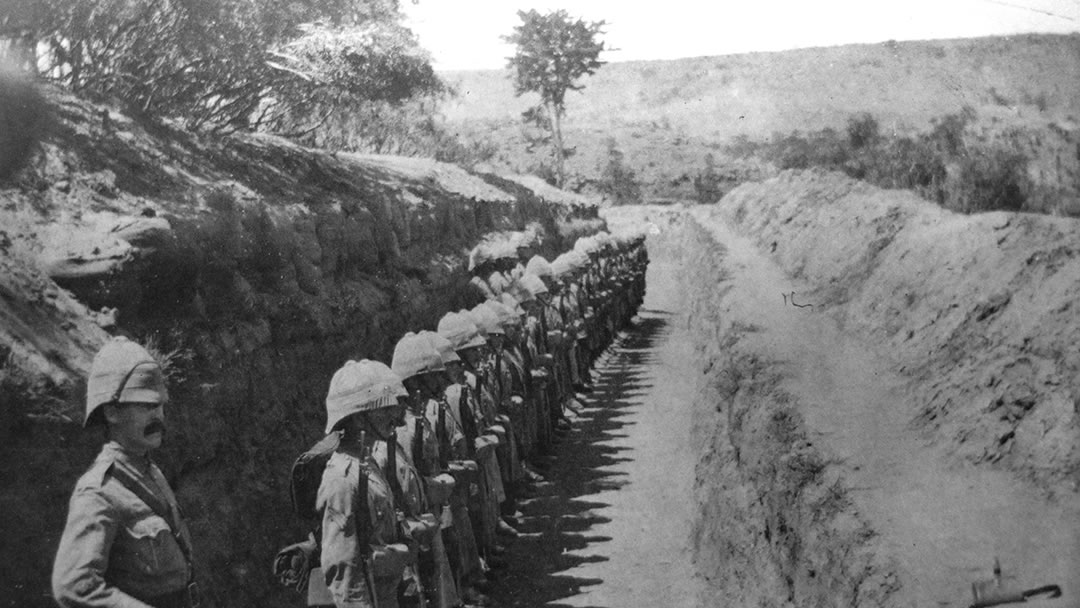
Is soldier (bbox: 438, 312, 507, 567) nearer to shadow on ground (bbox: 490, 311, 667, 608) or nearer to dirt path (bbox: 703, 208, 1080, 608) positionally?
shadow on ground (bbox: 490, 311, 667, 608)

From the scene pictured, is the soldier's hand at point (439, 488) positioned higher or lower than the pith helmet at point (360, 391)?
lower

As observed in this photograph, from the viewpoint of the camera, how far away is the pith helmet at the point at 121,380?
12.4 ft

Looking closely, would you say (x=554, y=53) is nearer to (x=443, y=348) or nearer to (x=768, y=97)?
(x=443, y=348)

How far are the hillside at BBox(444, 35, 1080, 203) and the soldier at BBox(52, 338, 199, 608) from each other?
794 centimetres

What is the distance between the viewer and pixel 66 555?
11.5 feet

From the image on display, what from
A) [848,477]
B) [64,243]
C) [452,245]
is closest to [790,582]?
[848,477]

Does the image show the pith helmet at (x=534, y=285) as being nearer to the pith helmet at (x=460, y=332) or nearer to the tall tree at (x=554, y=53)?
the pith helmet at (x=460, y=332)

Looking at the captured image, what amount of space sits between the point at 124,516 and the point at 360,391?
5.82ft

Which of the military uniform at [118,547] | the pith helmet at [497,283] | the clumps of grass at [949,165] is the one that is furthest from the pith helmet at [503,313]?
the military uniform at [118,547]

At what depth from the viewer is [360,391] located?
17.5 feet

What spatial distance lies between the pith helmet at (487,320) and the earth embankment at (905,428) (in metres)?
2.25

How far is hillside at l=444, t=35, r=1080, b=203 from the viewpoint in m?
12.2

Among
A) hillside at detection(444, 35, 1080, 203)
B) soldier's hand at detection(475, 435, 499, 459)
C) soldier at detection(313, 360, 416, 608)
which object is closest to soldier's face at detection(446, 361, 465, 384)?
soldier's hand at detection(475, 435, 499, 459)

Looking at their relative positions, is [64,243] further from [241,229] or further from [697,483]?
[697,483]
